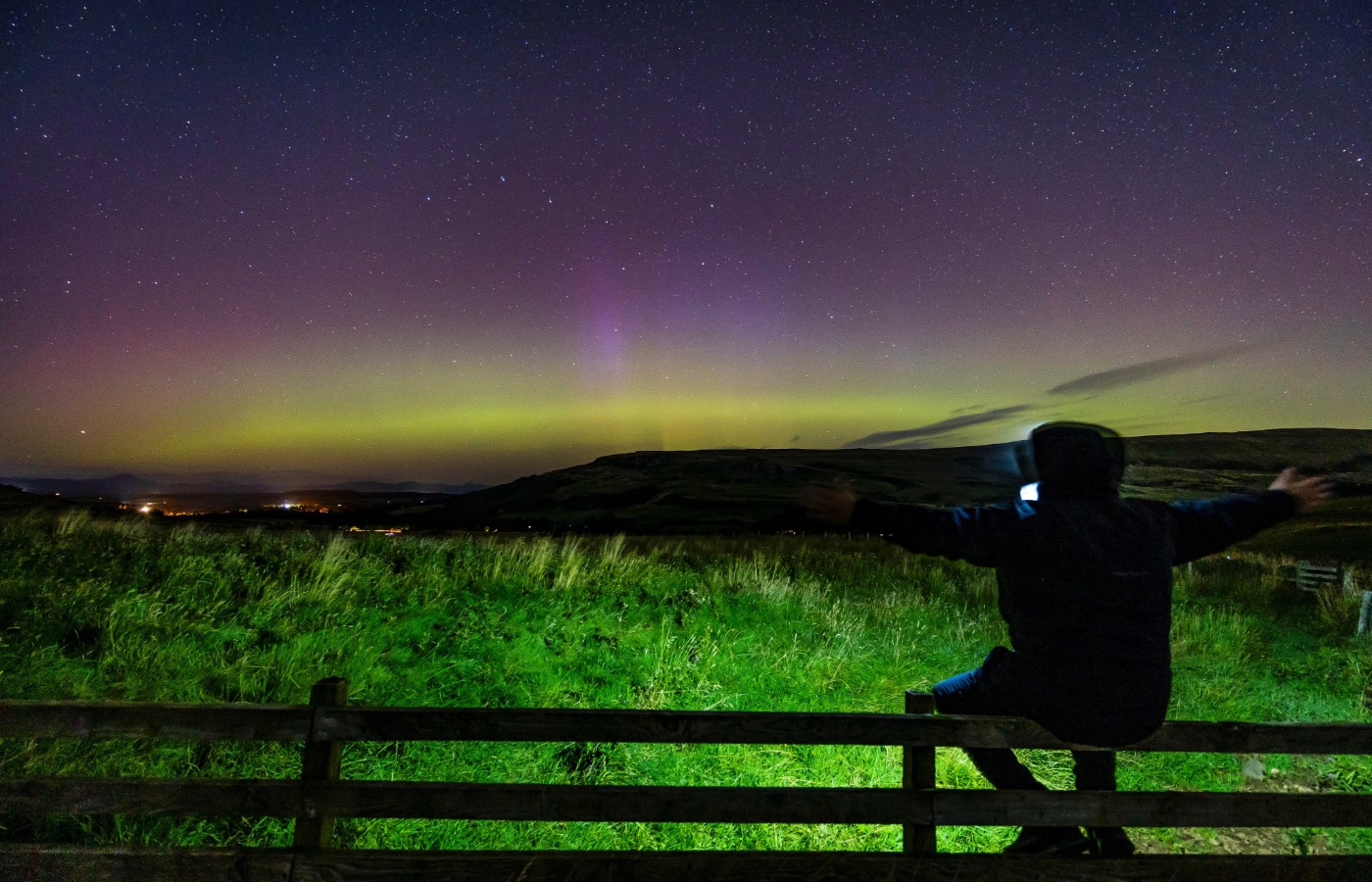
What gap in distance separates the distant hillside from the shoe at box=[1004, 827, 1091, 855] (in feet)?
169

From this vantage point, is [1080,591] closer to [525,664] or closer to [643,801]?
[643,801]

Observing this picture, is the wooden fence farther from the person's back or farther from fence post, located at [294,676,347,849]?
the person's back

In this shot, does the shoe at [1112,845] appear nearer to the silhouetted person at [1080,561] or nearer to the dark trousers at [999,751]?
the dark trousers at [999,751]

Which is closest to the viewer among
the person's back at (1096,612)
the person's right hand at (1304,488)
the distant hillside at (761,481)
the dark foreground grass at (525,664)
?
the person's back at (1096,612)

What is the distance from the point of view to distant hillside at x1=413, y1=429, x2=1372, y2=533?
2776 inches

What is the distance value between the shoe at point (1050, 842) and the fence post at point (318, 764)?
335 centimetres

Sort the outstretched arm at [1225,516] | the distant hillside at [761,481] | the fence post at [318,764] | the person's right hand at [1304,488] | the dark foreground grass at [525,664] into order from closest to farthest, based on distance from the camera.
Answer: the outstretched arm at [1225,516] < the fence post at [318,764] < the person's right hand at [1304,488] < the dark foreground grass at [525,664] < the distant hillside at [761,481]

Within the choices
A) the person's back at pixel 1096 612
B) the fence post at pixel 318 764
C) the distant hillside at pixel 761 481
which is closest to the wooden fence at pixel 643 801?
the fence post at pixel 318 764

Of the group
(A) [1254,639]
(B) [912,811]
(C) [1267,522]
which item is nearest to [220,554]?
(B) [912,811]

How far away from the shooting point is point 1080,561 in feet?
10.3

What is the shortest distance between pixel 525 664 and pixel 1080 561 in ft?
17.9

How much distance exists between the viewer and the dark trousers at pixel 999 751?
355 centimetres

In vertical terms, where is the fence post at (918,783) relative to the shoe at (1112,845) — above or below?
above

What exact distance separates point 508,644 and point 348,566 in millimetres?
3919
